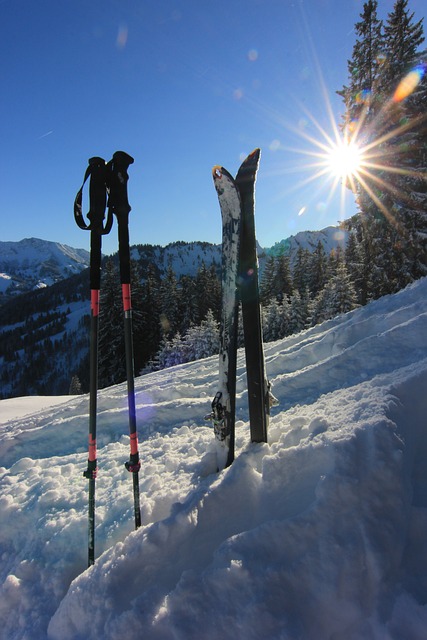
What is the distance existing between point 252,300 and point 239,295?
0.14 meters

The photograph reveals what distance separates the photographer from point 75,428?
494 cm

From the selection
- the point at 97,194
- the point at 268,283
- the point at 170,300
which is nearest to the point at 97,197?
the point at 97,194

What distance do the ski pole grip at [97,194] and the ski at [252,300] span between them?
1.23 meters

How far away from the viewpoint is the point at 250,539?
1.93 m

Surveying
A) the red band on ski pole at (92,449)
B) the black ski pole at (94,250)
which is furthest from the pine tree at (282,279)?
the red band on ski pole at (92,449)

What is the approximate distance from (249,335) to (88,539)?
2.09 meters

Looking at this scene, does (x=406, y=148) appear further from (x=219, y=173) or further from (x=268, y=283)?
(x=268, y=283)

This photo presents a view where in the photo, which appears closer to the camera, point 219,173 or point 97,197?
point 97,197

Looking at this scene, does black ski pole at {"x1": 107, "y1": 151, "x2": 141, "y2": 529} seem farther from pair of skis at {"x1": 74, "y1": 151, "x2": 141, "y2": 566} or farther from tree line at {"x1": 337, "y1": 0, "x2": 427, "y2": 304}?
tree line at {"x1": 337, "y1": 0, "x2": 427, "y2": 304}

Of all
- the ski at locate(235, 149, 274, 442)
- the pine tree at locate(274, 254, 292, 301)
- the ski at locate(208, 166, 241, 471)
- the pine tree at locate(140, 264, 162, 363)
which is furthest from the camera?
the pine tree at locate(274, 254, 292, 301)

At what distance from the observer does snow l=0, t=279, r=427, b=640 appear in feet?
5.34

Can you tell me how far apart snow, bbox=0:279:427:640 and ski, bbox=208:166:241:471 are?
198 mm

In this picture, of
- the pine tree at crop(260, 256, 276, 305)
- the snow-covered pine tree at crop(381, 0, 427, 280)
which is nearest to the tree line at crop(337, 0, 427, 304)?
the snow-covered pine tree at crop(381, 0, 427, 280)

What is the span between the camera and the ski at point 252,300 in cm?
308
